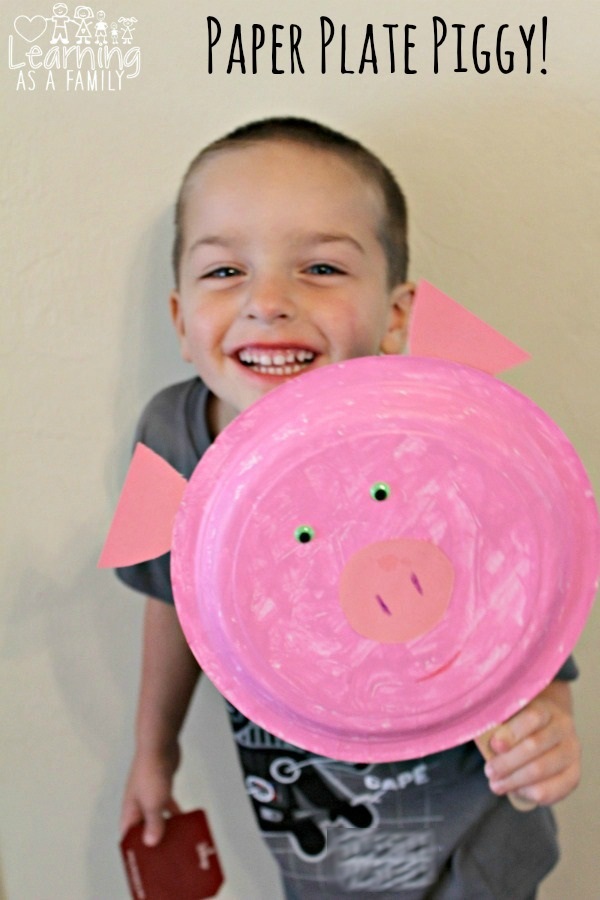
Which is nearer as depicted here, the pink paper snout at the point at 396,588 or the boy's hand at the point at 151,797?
the pink paper snout at the point at 396,588

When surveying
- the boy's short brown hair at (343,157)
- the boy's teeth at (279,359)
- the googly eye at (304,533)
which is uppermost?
the boy's short brown hair at (343,157)

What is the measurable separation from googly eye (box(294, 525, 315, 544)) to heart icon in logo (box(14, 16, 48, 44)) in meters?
0.41

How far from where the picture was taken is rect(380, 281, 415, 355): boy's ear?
58cm

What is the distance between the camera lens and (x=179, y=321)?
59 centimetres

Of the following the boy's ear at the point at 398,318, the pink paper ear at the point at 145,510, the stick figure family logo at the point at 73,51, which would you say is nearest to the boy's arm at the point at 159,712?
the pink paper ear at the point at 145,510

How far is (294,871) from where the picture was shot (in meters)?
0.61

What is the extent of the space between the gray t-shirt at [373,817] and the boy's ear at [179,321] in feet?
0.09

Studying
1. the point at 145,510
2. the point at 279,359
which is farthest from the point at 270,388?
the point at 145,510

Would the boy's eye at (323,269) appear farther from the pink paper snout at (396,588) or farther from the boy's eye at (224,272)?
the pink paper snout at (396,588)

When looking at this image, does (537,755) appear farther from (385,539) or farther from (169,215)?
(169,215)

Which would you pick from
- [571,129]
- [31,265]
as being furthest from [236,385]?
[571,129]

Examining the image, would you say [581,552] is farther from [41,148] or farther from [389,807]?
[41,148]

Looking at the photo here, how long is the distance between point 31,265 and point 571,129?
40 centimetres

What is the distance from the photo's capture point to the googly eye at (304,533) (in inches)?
18.1
